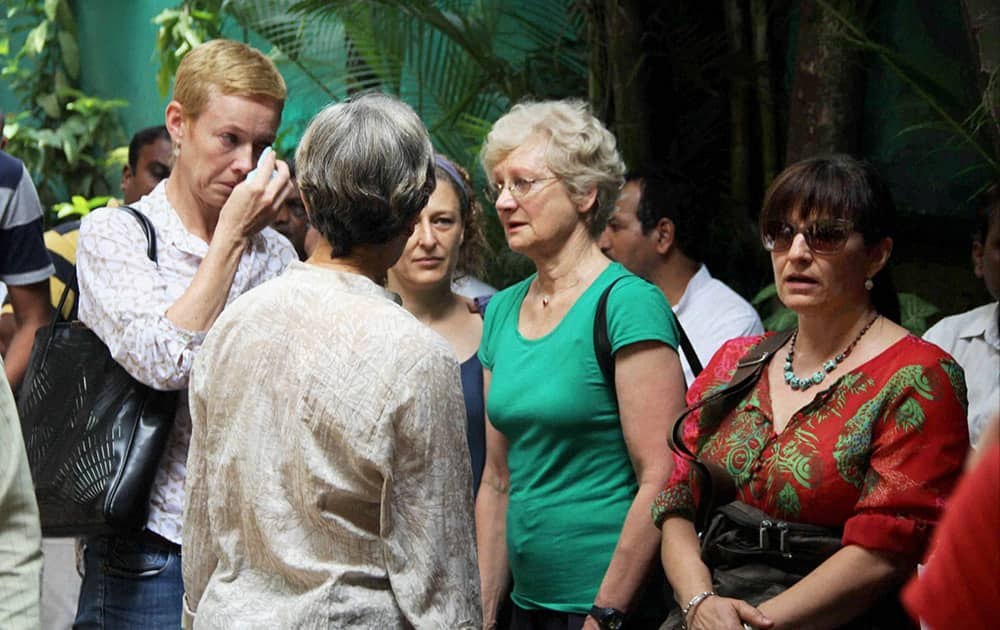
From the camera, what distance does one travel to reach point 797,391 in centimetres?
285

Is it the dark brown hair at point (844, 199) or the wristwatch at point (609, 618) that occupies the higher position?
the dark brown hair at point (844, 199)

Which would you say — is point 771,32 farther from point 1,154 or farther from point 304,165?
point 304,165

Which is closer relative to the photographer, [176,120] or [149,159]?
[176,120]

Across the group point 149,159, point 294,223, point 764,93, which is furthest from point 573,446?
point 149,159

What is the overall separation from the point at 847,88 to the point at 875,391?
2741 mm

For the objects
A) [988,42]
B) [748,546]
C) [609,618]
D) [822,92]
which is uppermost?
[988,42]

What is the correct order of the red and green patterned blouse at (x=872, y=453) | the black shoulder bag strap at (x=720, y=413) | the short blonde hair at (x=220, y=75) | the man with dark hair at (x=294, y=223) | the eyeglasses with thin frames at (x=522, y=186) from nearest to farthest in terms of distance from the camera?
1. the red and green patterned blouse at (x=872, y=453)
2. the black shoulder bag strap at (x=720, y=413)
3. the short blonde hair at (x=220, y=75)
4. the eyeglasses with thin frames at (x=522, y=186)
5. the man with dark hair at (x=294, y=223)

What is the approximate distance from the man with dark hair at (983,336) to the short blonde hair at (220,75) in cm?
215

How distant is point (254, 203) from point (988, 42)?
6.70 feet

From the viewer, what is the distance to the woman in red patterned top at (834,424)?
8.52 ft

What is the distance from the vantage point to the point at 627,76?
5738 millimetres

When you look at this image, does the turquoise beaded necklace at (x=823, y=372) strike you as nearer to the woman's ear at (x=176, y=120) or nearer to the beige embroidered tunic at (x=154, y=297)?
the beige embroidered tunic at (x=154, y=297)

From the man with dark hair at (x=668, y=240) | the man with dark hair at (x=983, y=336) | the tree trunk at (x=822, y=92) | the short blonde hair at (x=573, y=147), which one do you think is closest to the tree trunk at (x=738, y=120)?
the tree trunk at (x=822, y=92)

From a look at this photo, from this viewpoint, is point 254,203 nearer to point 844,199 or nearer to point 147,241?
point 147,241
